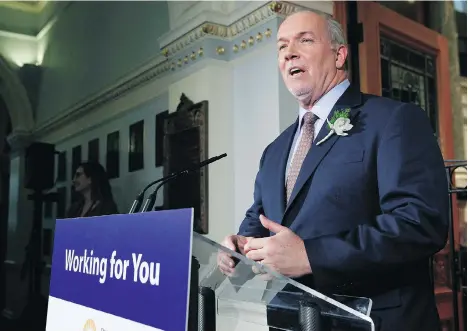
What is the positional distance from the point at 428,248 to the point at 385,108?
33 cm

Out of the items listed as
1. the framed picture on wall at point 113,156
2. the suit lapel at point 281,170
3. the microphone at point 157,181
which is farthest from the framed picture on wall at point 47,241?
the suit lapel at point 281,170

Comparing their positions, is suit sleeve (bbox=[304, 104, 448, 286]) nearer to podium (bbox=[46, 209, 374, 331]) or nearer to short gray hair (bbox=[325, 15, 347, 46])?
podium (bbox=[46, 209, 374, 331])

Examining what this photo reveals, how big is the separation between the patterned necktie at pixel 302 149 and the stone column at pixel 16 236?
1742 mm

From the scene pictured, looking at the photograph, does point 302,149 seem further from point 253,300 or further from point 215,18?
point 215,18

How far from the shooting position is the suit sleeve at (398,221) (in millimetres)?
923

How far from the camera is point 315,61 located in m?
1.27

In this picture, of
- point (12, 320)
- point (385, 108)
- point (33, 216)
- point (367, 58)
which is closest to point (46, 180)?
point (33, 216)

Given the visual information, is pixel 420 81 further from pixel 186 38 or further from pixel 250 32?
pixel 186 38

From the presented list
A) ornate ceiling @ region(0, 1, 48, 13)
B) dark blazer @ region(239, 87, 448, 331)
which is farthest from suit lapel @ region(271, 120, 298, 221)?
ornate ceiling @ region(0, 1, 48, 13)

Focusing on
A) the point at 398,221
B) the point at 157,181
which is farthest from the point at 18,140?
the point at 398,221

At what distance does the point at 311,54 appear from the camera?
1.27 m

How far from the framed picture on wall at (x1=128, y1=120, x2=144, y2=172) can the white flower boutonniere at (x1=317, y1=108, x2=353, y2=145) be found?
1.57 meters

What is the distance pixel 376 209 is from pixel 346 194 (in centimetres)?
8

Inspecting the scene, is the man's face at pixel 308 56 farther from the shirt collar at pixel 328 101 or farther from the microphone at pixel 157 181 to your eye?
the microphone at pixel 157 181
